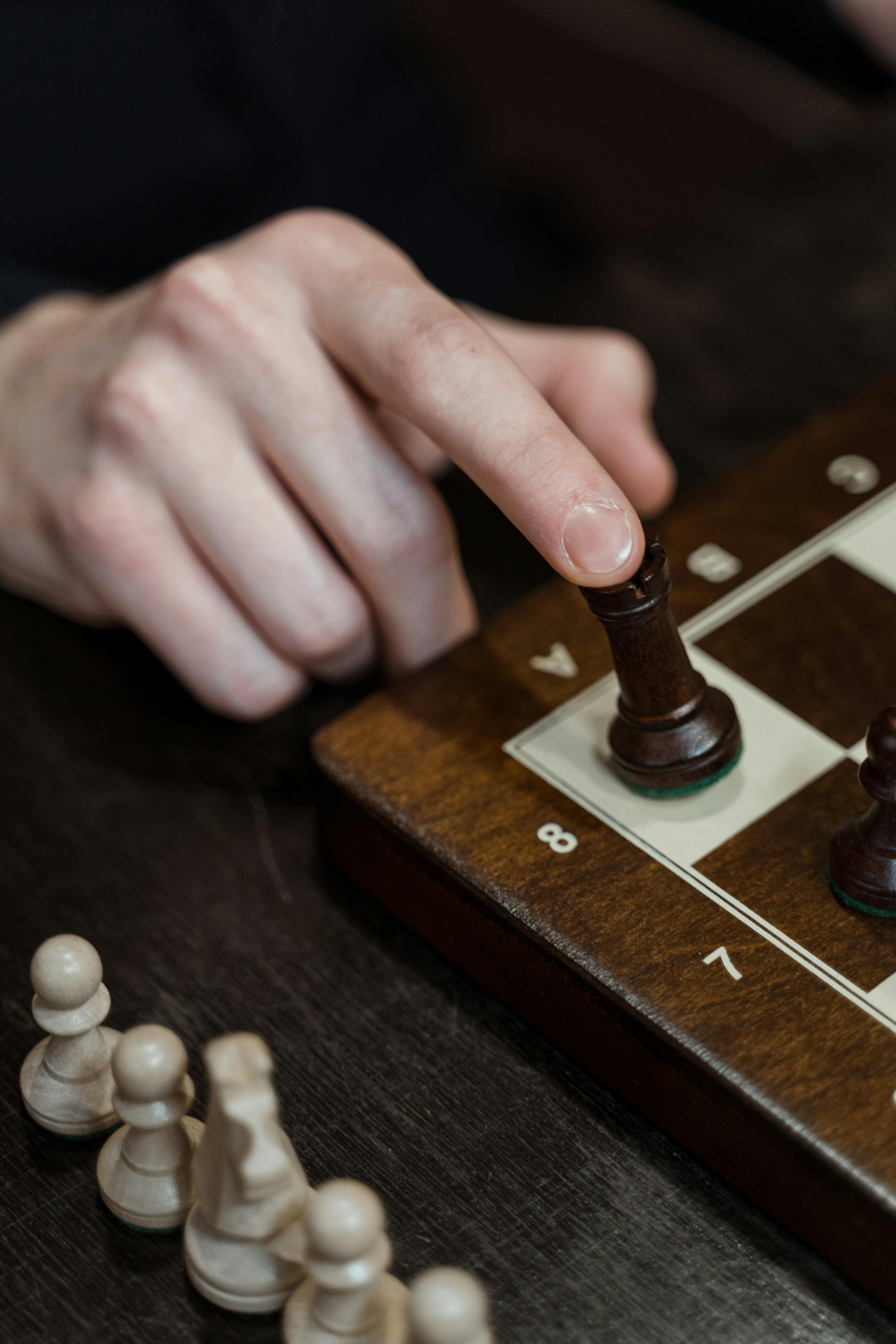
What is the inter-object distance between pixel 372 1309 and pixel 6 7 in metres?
1.64

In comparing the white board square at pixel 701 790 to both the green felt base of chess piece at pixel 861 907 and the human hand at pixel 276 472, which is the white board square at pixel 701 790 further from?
the human hand at pixel 276 472

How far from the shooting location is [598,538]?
0.77 metres

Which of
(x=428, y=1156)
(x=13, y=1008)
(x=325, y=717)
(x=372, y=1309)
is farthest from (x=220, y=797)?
(x=372, y=1309)

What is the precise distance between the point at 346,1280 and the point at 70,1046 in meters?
0.24

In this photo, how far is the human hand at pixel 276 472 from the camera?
3.28 ft

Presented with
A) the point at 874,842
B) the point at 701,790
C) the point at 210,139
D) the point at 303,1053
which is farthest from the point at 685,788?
the point at 210,139

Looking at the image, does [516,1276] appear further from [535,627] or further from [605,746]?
[535,627]

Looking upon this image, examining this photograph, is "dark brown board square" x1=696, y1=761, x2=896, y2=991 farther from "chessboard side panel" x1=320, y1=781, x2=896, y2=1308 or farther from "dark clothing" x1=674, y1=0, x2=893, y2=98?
"dark clothing" x1=674, y1=0, x2=893, y2=98

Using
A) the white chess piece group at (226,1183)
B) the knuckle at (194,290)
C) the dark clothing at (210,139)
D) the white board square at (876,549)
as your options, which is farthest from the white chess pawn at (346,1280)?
the dark clothing at (210,139)

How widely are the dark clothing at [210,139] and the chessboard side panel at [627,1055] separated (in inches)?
38.3

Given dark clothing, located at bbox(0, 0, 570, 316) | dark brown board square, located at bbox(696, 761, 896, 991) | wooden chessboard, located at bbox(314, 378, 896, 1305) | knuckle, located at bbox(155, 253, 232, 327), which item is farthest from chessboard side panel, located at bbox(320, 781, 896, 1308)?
dark clothing, located at bbox(0, 0, 570, 316)

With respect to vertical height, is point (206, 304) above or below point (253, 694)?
above

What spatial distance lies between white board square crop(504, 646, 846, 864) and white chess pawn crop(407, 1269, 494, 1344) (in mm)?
319

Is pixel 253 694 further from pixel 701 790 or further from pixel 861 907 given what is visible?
pixel 861 907
